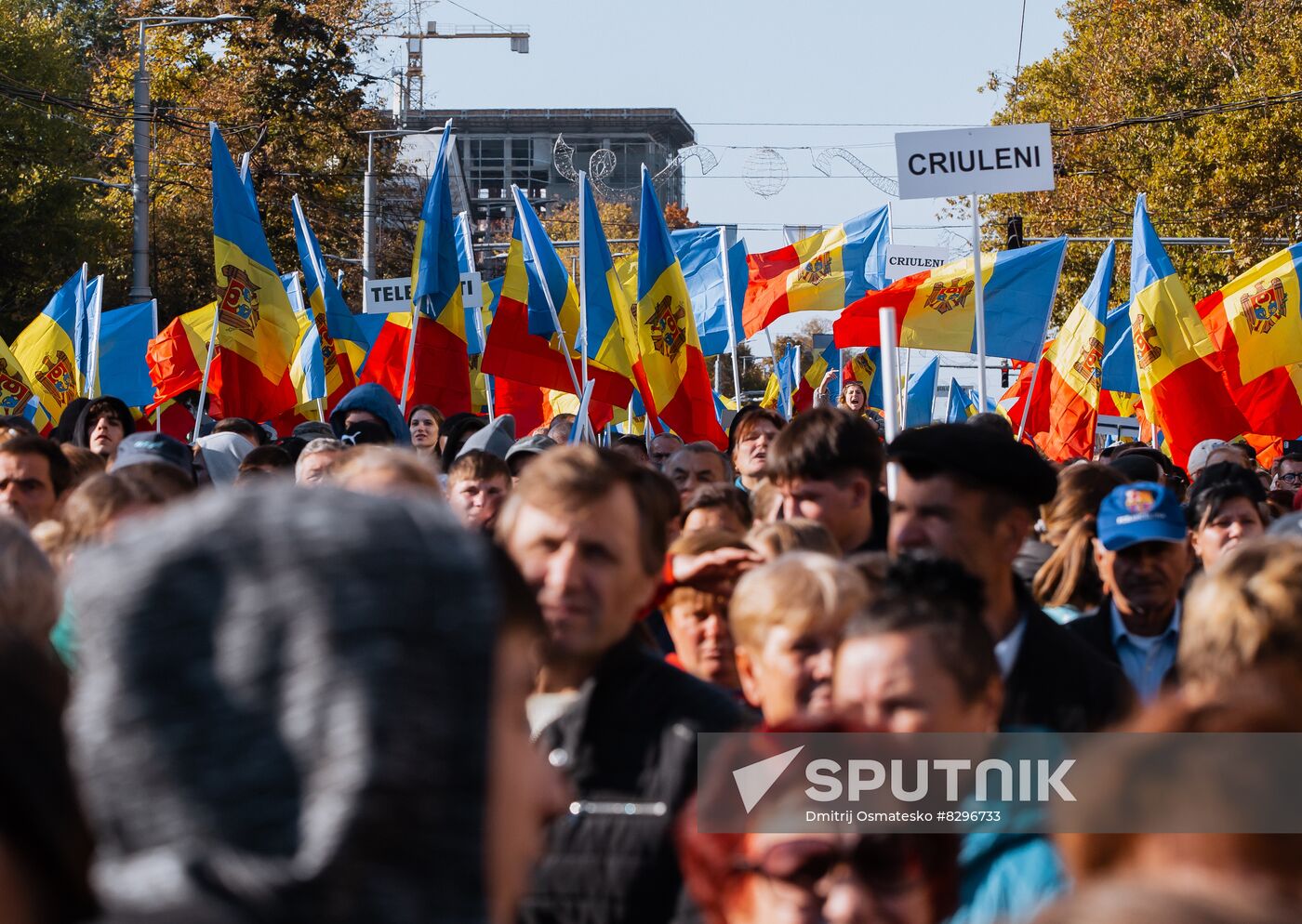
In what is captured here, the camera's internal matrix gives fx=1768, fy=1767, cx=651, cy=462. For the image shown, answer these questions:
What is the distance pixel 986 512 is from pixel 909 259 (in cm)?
1582

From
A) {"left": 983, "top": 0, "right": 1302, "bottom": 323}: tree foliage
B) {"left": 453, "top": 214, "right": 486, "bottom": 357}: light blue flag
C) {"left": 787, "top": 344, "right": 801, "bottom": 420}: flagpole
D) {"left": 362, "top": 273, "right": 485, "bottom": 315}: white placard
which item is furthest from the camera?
{"left": 983, "top": 0, "right": 1302, "bottom": 323}: tree foliage

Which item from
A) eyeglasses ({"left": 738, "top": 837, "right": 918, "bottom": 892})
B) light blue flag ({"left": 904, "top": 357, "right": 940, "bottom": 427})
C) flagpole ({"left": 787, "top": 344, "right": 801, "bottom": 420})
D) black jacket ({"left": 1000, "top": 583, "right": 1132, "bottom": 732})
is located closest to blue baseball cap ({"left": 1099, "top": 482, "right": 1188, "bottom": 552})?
black jacket ({"left": 1000, "top": 583, "right": 1132, "bottom": 732})

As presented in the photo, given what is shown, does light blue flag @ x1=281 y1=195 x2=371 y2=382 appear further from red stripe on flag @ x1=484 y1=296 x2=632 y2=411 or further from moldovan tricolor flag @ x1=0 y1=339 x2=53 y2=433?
moldovan tricolor flag @ x1=0 y1=339 x2=53 y2=433

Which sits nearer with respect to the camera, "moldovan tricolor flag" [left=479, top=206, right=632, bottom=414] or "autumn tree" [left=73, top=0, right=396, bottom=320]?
"moldovan tricolor flag" [left=479, top=206, right=632, bottom=414]

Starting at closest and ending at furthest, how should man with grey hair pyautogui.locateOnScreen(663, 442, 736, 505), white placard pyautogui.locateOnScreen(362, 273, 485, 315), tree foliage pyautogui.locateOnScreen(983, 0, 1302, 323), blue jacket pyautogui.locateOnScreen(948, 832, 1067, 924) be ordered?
blue jacket pyautogui.locateOnScreen(948, 832, 1067, 924) → man with grey hair pyautogui.locateOnScreen(663, 442, 736, 505) → white placard pyautogui.locateOnScreen(362, 273, 485, 315) → tree foliage pyautogui.locateOnScreen(983, 0, 1302, 323)

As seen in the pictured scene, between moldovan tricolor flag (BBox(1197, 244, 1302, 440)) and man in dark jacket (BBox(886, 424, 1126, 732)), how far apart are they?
1033cm

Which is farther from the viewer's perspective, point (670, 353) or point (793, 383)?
point (793, 383)

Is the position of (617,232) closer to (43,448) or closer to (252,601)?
(43,448)

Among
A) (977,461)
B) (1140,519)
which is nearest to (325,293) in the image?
(1140,519)

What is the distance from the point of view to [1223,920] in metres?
1.09

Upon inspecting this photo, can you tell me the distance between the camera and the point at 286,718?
4.06 feet

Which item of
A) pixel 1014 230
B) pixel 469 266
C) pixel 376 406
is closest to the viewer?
pixel 376 406

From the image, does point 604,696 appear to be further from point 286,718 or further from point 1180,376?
point 1180,376

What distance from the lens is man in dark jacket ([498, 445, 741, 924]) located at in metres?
2.93
